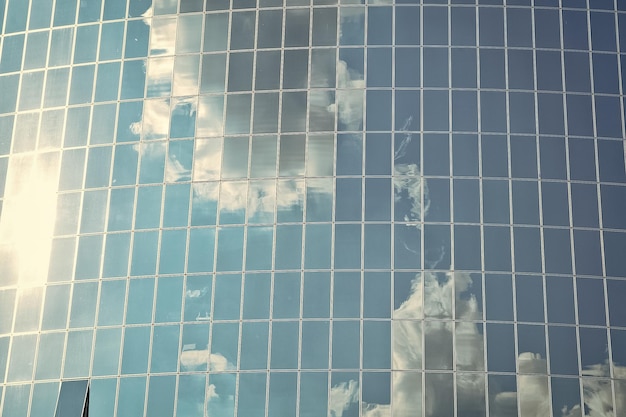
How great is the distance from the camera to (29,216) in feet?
220

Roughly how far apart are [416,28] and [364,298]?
1486cm

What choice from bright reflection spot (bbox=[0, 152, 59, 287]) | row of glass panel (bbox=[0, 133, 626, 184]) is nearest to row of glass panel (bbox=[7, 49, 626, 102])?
row of glass panel (bbox=[0, 133, 626, 184])

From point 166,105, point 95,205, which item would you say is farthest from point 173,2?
point 95,205

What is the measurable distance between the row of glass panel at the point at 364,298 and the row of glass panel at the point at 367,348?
0.53m

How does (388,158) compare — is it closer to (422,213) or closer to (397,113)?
(397,113)

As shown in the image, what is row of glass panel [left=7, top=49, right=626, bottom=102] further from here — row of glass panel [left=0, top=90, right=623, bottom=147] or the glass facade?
row of glass panel [left=0, top=90, right=623, bottom=147]

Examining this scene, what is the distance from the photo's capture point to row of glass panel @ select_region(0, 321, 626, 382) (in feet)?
199

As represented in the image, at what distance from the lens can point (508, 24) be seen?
66375 millimetres

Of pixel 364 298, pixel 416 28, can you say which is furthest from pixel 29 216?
pixel 416 28

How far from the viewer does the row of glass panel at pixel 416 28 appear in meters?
66.2

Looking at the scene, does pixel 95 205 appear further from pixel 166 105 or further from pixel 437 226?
pixel 437 226

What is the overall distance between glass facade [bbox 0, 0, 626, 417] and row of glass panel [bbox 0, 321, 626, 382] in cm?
11

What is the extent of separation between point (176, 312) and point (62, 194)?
9628 mm

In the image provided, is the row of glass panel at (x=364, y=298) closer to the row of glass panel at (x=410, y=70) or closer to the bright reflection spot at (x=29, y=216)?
the bright reflection spot at (x=29, y=216)
